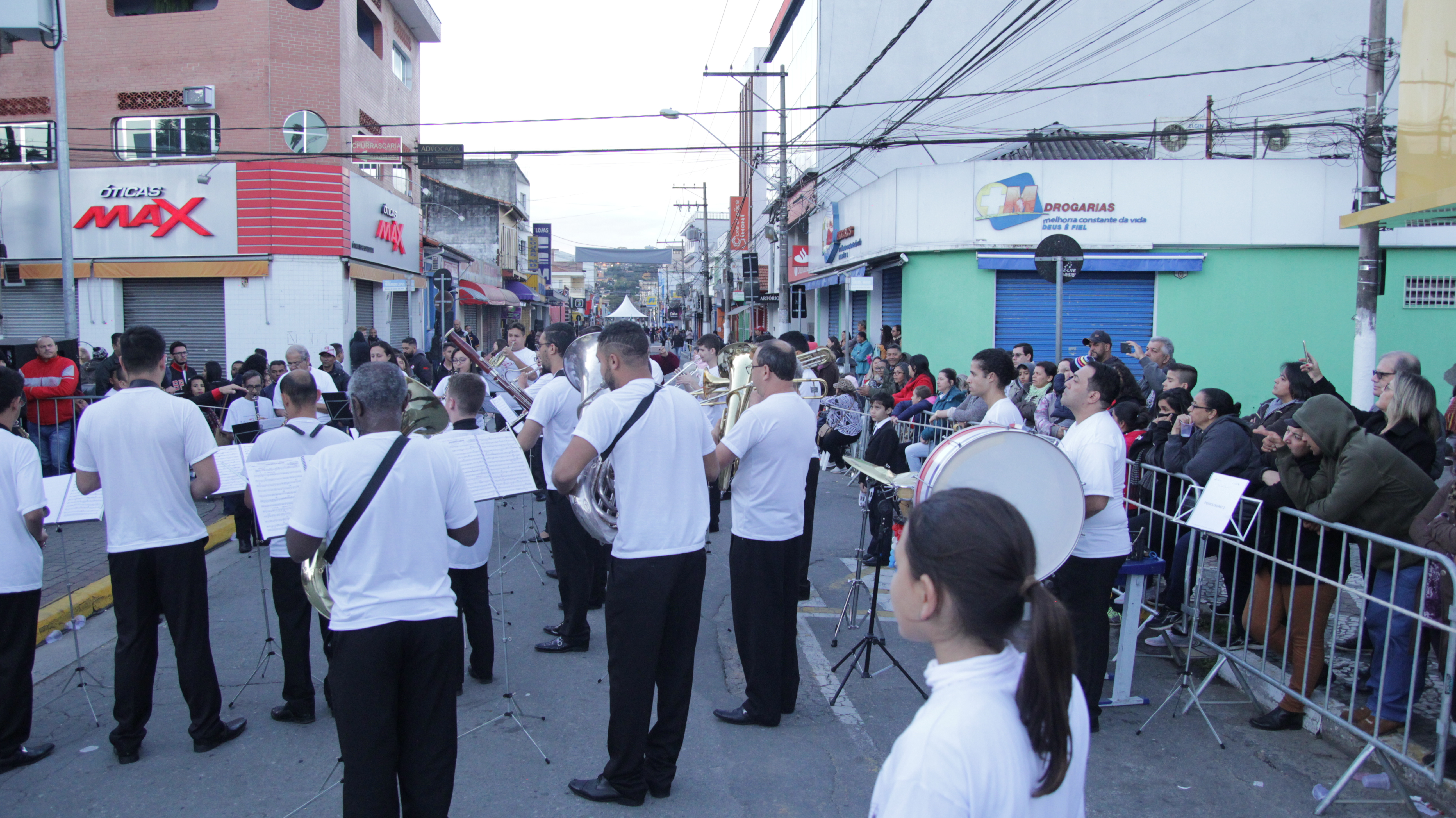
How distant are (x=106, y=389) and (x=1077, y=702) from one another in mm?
11971

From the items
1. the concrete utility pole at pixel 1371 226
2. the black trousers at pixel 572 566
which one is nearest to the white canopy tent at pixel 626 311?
the concrete utility pole at pixel 1371 226

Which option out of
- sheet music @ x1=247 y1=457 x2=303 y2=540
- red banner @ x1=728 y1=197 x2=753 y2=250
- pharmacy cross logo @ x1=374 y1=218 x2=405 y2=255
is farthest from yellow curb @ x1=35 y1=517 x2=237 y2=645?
red banner @ x1=728 y1=197 x2=753 y2=250

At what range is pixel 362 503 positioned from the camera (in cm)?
300

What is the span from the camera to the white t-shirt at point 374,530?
299cm

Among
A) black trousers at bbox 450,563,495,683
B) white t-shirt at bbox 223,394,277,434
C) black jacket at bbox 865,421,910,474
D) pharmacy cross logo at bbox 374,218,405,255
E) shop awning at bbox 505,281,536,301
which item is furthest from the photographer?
shop awning at bbox 505,281,536,301

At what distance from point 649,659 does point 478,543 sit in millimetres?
1697

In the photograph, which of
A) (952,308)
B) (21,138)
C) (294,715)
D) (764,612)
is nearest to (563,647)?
(294,715)

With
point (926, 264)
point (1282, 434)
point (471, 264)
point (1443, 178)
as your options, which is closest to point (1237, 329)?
point (926, 264)

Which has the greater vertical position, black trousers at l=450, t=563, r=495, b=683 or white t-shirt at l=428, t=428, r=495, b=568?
white t-shirt at l=428, t=428, r=495, b=568

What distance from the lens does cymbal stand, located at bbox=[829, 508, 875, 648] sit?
5.71 metres

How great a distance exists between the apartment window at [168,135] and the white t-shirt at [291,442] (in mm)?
16874

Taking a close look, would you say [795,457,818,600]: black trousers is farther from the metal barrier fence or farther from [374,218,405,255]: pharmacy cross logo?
[374,218,405,255]: pharmacy cross logo

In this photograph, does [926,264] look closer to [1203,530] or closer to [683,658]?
[1203,530]

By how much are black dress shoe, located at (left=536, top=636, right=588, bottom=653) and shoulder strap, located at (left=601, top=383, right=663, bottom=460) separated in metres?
2.41
